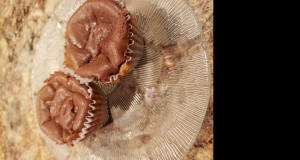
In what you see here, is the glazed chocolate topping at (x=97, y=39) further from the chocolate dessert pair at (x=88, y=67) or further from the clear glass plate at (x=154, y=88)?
the clear glass plate at (x=154, y=88)

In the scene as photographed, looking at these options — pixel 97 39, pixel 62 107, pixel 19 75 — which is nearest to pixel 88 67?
pixel 97 39

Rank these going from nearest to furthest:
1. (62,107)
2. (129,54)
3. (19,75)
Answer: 1. (129,54)
2. (62,107)
3. (19,75)

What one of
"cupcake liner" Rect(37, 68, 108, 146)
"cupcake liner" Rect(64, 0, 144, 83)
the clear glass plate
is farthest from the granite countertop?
"cupcake liner" Rect(64, 0, 144, 83)

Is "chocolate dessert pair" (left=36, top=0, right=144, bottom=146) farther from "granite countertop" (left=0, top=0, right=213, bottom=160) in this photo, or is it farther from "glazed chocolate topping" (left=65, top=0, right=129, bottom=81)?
"granite countertop" (left=0, top=0, right=213, bottom=160)

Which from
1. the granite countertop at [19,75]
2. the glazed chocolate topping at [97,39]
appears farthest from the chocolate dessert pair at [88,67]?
the granite countertop at [19,75]

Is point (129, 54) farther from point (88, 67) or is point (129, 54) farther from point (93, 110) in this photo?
point (93, 110)
